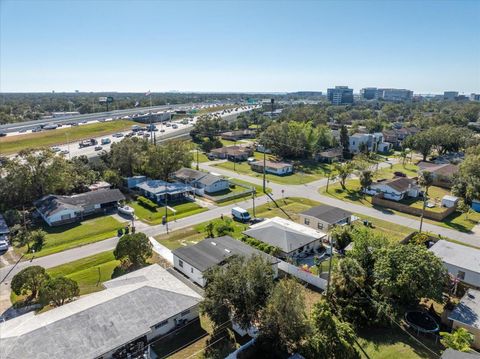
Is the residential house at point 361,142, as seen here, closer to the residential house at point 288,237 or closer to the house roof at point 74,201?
the residential house at point 288,237

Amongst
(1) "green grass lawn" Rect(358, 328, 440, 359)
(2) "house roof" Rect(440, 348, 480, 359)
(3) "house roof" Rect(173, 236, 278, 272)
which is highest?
(2) "house roof" Rect(440, 348, 480, 359)

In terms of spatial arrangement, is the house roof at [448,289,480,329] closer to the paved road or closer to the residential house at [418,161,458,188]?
the paved road

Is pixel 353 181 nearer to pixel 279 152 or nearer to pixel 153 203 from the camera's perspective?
pixel 279 152

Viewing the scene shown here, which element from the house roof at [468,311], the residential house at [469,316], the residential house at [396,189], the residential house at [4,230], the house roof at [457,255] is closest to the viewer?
the residential house at [469,316]

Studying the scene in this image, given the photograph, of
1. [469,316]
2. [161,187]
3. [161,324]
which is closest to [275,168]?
[161,187]

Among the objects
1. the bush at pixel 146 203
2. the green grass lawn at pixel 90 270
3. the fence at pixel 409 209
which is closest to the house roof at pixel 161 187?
the bush at pixel 146 203

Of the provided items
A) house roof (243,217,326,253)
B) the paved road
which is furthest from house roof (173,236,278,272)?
the paved road
